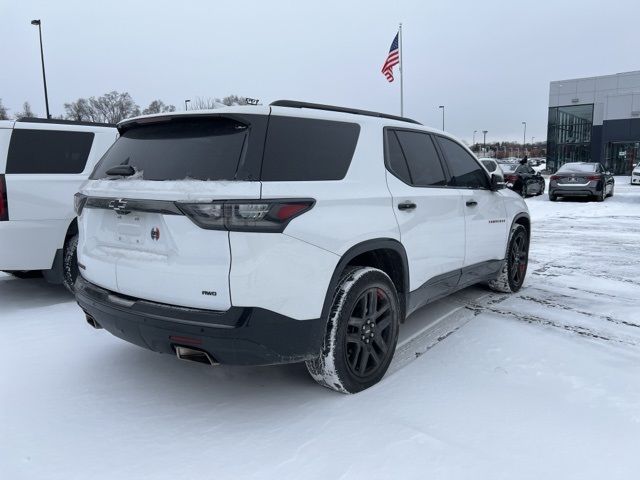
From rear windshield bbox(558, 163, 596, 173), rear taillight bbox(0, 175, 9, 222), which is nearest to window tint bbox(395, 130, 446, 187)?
rear taillight bbox(0, 175, 9, 222)

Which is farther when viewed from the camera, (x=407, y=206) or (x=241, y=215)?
(x=407, y=206)

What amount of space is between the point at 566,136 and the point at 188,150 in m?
51.7

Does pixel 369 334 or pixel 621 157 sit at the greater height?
pixel 621 157

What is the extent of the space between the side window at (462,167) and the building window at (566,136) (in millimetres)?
46919

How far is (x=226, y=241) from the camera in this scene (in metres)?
2.63

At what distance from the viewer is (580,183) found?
17984 millimetres

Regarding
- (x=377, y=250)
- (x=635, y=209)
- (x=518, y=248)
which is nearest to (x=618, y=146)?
(x=635, y=209)

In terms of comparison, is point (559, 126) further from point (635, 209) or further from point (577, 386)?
point (577, 386)

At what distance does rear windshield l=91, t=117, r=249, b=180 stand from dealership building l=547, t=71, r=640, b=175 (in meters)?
48.3

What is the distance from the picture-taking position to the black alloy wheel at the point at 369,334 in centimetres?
328

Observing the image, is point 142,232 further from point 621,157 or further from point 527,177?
point 621,157

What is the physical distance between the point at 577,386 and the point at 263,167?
2.59 metres

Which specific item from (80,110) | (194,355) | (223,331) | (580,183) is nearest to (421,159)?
(223,331)

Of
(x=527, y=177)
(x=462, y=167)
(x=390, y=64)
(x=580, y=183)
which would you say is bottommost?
(x=580, y=183)
